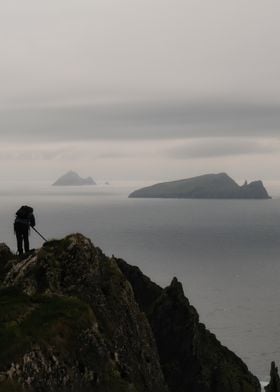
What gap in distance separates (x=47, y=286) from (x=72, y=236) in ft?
14.4

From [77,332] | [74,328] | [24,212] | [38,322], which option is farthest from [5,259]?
[77,332]

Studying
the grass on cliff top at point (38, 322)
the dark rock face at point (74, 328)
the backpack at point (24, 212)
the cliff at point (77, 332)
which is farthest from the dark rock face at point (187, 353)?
the grass on cliff top at point (38, 322)

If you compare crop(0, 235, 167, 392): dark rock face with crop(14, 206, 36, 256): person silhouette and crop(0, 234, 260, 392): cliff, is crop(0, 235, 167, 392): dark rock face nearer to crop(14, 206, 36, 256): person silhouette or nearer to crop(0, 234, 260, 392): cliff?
crop(0, 234, 260, 392): cliff

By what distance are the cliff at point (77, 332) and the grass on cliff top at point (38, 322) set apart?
0.04 meters

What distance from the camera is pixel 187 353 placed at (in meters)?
48.3

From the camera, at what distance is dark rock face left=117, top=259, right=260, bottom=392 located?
46281 mm

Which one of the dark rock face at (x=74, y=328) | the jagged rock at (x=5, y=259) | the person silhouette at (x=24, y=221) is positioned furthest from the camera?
the person silhouette at (x=24, y=221)

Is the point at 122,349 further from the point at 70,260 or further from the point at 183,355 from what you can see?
the point at 183,355

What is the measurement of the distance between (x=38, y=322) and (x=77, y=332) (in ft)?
6.04

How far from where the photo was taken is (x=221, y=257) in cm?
18788

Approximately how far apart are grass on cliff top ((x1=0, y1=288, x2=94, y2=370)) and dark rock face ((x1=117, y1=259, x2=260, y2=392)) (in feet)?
89.2

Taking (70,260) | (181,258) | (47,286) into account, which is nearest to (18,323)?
(47,286)

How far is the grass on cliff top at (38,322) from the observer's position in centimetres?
1922

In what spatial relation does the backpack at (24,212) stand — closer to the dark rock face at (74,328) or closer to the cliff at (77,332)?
the cliff at (77,332)
